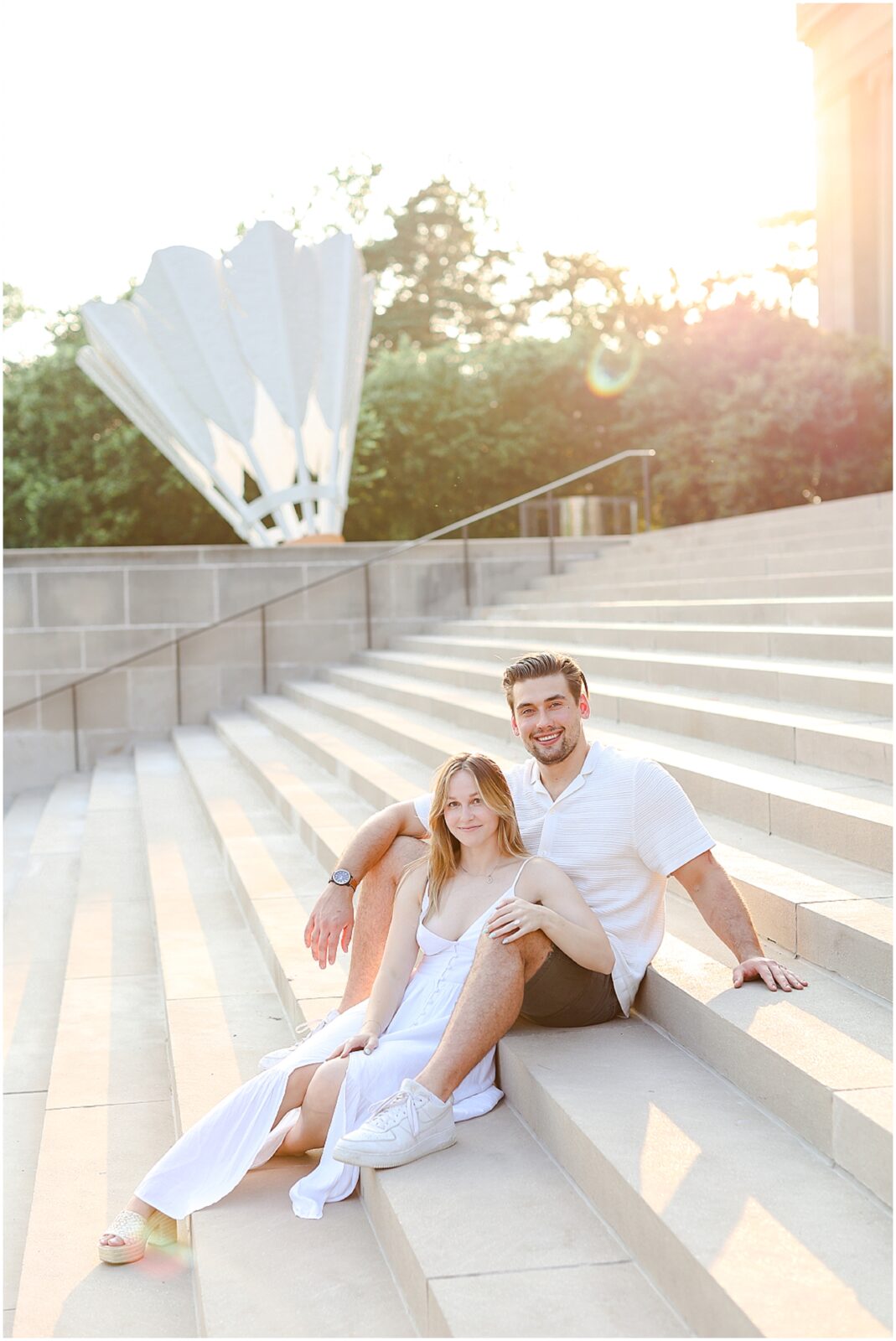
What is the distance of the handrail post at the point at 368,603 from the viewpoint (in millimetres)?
13273

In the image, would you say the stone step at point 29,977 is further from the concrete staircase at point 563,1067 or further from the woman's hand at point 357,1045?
the woman's hand at point 357,1045

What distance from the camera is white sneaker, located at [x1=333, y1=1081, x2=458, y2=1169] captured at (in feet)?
10.0

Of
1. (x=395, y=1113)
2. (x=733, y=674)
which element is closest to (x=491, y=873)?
(x=395, y=1113)

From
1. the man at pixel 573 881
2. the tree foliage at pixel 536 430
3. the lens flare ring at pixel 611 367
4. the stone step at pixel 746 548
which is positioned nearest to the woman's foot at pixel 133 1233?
the man at pixel 573 881

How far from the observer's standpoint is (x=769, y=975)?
330 cm

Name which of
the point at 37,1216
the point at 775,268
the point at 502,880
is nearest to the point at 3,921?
the point at 37,1216

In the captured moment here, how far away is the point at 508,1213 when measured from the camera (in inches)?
110

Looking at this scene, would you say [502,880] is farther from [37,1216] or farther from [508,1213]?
[37,1216]

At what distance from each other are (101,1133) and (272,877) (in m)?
2.26

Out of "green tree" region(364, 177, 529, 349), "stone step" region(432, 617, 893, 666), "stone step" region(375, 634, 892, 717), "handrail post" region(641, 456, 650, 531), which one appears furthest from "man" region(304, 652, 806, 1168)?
"green tree" region(364, 177, 529, 349)

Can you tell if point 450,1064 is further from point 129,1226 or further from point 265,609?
point 265,609

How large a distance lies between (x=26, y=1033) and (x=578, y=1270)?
3247 millimetres

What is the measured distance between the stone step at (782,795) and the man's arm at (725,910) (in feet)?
2.05

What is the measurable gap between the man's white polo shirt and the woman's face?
21cm
